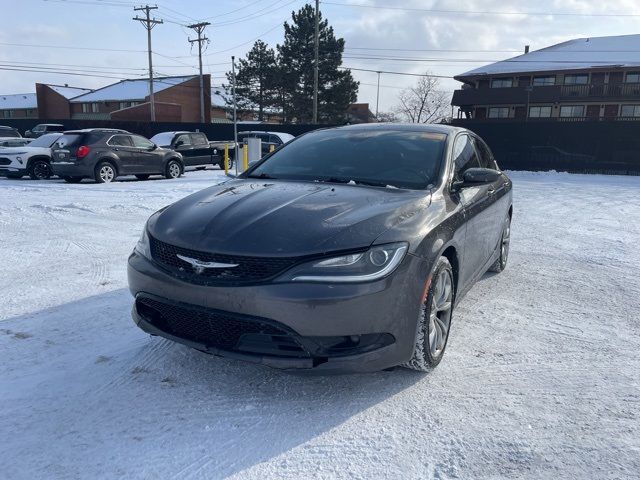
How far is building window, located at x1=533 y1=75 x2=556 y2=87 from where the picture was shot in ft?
143

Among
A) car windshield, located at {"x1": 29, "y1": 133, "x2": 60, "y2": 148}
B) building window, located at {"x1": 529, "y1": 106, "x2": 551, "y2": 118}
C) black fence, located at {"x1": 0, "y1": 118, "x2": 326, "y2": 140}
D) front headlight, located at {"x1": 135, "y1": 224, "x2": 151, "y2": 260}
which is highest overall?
building window, located at {"x1": 529, "y1": 106, "x2": 551, "y2": 118}

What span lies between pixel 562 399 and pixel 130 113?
58138 millimetres

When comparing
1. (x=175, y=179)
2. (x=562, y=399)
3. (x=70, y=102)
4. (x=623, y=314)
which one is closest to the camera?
(x=562, y=399)

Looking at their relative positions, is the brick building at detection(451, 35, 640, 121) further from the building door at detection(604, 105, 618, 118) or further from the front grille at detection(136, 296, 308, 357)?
the front grille at detection(136, 296, 308, 357)

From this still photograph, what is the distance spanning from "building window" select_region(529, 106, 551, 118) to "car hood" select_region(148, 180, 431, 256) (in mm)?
46210

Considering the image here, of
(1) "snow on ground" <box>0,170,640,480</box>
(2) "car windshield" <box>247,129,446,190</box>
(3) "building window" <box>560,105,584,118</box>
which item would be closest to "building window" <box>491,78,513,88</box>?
(3) "building window" <box>560,105,584,118</box>

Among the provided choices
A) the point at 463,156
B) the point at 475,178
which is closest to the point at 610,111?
the point at 463,156

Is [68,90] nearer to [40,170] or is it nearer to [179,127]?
[179,127]

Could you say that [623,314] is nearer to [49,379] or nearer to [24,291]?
[49,379]

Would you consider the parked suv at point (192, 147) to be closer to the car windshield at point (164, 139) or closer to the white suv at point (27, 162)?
the car windshield at point (164, 139)

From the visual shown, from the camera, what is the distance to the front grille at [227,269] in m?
2.61

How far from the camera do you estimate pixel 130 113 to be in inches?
2154

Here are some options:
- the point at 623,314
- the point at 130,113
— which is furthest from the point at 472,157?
the point at 130,113

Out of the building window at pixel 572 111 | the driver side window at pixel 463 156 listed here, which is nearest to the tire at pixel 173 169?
the driver side window at pixel 463 156
